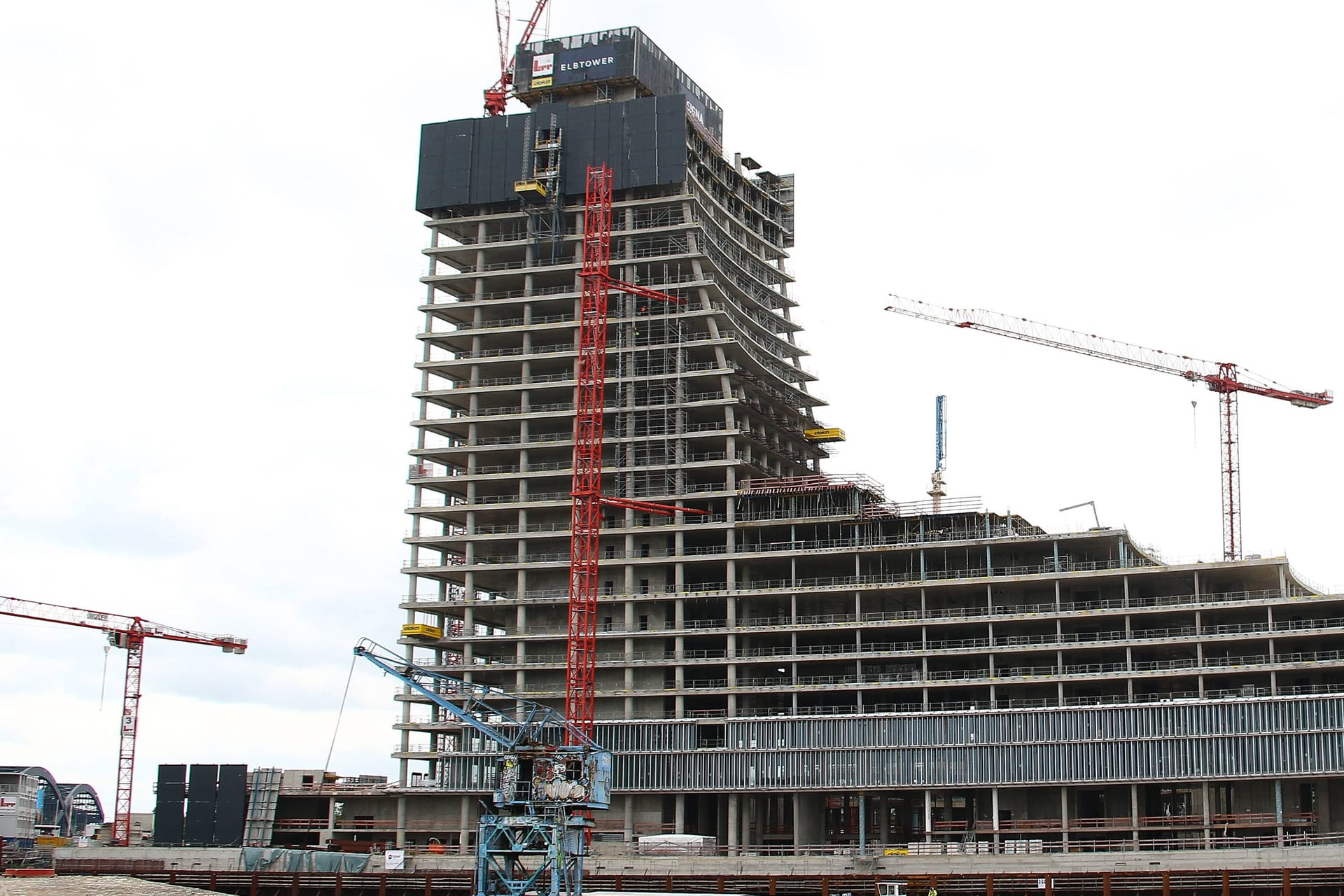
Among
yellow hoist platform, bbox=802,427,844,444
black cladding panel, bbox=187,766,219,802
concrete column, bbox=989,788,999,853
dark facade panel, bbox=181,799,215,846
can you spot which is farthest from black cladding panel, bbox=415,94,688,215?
concrete column, bbox=989,788,999,853

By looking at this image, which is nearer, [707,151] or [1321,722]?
[1321,722]

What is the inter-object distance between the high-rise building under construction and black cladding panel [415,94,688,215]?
0.30 metres

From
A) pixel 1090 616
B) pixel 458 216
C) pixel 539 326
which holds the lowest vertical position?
pixel 1090 616

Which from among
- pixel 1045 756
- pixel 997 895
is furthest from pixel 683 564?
pixel 997 895

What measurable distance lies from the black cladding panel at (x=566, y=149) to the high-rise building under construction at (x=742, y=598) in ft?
0.99

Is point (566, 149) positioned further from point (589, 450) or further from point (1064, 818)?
point (1064, 818)

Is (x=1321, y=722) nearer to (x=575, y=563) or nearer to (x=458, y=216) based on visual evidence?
(x=575, y=563)

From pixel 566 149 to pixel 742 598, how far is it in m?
50.0

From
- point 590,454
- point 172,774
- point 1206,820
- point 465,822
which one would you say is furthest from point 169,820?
point 1206,820

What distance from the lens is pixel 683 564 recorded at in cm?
15725

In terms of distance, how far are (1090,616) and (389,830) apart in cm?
6855

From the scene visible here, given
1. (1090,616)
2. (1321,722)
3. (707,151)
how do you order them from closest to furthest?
(1321,722), (1090,616), (707,151)

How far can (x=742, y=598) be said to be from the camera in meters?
156

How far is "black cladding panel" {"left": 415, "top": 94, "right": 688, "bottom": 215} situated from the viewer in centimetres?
16825
